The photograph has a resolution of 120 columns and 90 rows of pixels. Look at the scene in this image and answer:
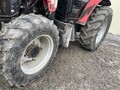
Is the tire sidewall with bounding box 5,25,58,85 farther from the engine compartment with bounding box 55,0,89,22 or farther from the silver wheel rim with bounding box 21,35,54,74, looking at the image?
the engine compartment with bounding box 55,0,89,22

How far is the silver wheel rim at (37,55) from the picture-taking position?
344cm

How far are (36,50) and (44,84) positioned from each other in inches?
21.5

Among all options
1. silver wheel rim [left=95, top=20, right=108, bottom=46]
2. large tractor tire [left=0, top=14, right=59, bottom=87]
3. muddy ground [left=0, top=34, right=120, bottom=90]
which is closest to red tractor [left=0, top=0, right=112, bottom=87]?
large tractor tire [left=0, top=14, right=59, bottom=87]

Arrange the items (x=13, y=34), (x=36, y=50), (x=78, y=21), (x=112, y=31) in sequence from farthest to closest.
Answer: (x=112, y=31) → (x=78, y=21) → (x=36, y=50) → (x=13, y=34)

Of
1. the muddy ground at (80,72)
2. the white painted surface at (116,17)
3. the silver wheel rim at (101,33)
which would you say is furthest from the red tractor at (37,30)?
the white painted surface at (116,17)

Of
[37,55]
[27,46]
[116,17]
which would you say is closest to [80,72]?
[37,55]

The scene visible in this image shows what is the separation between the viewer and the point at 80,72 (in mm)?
4148

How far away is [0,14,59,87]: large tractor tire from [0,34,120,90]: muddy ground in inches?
9.0

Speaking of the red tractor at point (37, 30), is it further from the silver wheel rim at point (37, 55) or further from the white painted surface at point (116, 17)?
the white painted surface at point (116, 17)

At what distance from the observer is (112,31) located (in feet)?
29.5

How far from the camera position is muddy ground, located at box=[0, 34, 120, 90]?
11.9 feet

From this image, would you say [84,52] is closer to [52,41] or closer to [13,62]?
[52,41]

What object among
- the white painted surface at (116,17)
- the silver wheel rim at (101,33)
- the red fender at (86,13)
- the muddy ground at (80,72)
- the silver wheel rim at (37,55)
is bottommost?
the white painted surface at (116,17)

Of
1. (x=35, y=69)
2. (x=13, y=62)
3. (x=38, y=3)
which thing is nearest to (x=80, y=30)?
(x=38, y=3)
